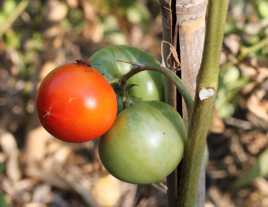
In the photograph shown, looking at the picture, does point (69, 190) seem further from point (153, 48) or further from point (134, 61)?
point (134, 61)

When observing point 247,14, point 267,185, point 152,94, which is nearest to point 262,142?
point 267,185

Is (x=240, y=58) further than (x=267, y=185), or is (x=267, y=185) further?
(x=267, y=185)

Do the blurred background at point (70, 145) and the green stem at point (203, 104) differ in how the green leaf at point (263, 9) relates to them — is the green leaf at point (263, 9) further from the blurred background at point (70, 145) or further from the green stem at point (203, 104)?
the green stem at point (203, 104)

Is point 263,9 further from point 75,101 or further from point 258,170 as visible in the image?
point 75,101

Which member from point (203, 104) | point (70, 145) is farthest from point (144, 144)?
point (70, 145)

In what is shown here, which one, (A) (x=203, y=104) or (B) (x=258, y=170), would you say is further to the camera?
(B) (x=258, y=170)

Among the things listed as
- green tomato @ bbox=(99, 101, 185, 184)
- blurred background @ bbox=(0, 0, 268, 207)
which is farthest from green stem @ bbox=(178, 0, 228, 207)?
blurred background @ bbox=(0, 0, 268, 207)

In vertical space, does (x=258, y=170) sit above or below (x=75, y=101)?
below
